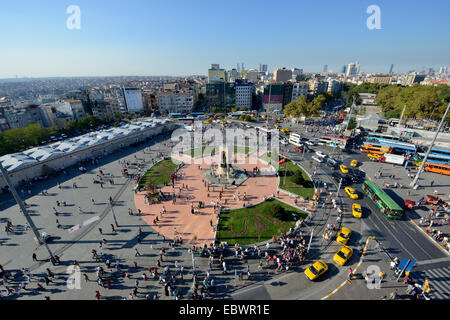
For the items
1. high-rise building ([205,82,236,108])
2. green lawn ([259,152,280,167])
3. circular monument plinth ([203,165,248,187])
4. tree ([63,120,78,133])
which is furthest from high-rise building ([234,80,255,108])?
circular monument plinth ([203,165,248,187])

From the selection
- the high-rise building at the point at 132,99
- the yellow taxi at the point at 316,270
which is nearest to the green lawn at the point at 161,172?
the yellow taxi at the point at 316,270

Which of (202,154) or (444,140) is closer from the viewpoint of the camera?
(444,140)

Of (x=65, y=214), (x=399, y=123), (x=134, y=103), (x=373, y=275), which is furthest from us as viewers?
(x=134, y=103)

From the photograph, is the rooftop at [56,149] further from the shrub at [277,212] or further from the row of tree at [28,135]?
the shrub at [277,212]

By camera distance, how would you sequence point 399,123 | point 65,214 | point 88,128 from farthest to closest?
point 88,128
point 399,123
point 65,214

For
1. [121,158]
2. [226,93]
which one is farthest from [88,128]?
[226,93]

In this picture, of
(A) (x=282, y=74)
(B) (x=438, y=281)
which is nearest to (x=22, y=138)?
(B) (x=438, y=281)

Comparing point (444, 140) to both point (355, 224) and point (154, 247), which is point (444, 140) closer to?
point (355, 224)
